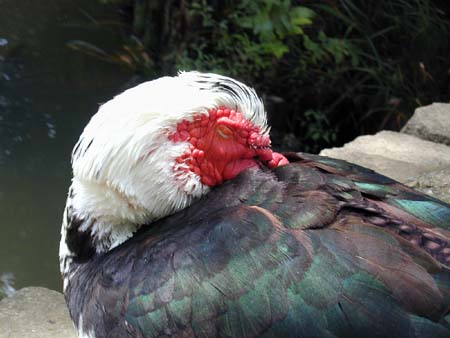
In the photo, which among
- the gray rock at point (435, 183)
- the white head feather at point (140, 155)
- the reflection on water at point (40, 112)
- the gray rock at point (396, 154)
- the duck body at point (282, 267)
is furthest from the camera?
the reflection on water at point (40, 112)

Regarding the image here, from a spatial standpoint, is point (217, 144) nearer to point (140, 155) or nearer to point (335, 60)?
point (140, 155)

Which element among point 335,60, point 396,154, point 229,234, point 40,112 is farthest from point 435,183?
point 40,112

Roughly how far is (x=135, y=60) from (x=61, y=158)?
162 cm

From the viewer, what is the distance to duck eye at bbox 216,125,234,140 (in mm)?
2471

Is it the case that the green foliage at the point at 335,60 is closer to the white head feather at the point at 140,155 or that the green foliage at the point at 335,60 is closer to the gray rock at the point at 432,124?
the gray rock at the point at 432,124

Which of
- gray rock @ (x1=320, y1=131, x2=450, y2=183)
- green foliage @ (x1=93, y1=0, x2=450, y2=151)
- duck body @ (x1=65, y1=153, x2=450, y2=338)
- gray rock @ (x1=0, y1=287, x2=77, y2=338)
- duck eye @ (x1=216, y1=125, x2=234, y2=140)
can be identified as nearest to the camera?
duck body @ (x1=65, y1=153, x2=450, y2=338)

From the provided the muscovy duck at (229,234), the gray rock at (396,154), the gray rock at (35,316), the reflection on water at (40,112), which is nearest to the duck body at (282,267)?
the muscovy duck at (229,234)

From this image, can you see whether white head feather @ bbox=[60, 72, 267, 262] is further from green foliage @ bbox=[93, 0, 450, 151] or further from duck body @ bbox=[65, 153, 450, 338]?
green foliage @ bbox=[93, 0, 450, 151]

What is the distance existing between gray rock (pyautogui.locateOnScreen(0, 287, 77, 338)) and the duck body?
3.69ft

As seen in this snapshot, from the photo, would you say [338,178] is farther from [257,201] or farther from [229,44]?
[229,44]

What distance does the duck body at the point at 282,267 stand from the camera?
2.04 m

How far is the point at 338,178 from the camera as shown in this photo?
2441mm

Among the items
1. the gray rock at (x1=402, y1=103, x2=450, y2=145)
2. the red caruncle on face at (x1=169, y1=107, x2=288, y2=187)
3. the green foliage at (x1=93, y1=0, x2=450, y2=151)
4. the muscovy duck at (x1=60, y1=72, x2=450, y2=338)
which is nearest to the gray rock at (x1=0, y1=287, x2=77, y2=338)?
the muscovy duck at (x1=60, y1=72, x2=450, y2=338)

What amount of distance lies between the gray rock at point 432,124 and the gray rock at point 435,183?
0.94 m
